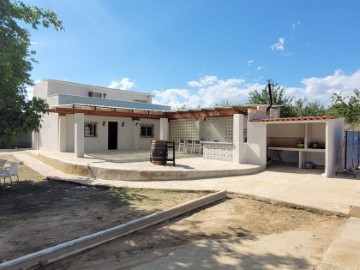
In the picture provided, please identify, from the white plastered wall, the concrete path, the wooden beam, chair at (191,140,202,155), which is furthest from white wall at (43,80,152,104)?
the white plastered wall

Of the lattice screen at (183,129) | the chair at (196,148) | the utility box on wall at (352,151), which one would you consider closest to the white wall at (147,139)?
the lattice screen at (183,129)

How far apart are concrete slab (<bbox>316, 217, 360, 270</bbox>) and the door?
18280 mm

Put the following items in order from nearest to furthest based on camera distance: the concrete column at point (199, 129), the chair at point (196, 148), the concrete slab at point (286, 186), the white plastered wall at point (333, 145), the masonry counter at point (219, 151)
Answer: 1. the concrete slab at point (286, 186)
2. the white plastered wall at point (333, 145)
3. the masonry counter at point (219, 151)
4. the chair at point (196, 148)
5. the concrete column at point (199, 129)

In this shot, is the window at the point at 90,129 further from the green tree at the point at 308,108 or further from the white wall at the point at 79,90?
the green tree at the point at 308,108

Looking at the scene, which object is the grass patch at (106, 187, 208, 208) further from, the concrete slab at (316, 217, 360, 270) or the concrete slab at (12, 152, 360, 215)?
the concrete slab at (316, 217, 360, 270)

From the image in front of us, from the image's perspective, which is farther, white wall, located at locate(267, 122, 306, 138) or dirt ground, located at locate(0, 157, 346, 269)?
white wall, located at locate(267, 122, 306, 138)

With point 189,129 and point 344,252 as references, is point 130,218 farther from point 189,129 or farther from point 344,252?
point 189,129

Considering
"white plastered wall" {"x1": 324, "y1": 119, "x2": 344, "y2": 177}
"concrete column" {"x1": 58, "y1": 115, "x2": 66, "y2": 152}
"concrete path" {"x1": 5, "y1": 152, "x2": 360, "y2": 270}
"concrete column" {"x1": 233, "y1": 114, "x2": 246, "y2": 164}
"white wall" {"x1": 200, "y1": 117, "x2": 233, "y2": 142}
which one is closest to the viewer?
"concrete path" {"x1": 5, "y1": 152, "x2": 360, "y2": 270}

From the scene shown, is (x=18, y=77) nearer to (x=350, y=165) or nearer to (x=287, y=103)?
(x=350, y=165)

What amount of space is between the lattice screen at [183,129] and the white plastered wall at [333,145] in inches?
374

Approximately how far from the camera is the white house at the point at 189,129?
13000mm

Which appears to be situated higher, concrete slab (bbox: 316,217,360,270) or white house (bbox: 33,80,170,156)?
white house (bbox: 33,80,170,156)

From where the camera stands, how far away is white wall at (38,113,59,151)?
795 inches

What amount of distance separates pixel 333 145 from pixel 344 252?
835cm
